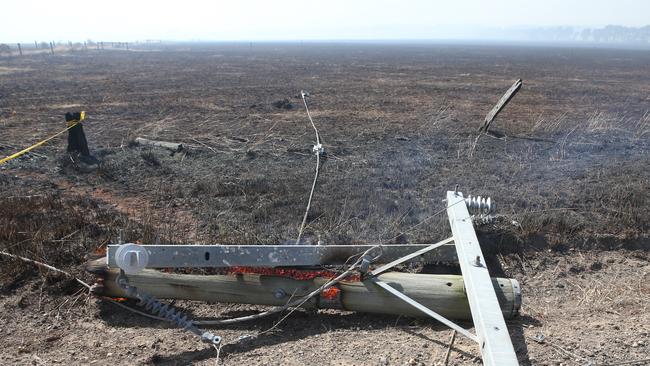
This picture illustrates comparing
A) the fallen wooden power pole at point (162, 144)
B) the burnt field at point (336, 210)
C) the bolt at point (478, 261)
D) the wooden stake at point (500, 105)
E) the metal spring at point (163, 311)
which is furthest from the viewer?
the wooden stake at point (500, 105)

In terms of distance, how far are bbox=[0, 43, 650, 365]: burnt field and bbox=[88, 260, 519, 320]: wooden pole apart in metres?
0.19

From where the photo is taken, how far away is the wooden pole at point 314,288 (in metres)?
3.78

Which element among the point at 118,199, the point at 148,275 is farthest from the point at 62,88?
the point at 148,275

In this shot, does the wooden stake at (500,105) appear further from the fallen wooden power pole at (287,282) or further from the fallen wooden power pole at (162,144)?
the fallen wooden power pole at (287,282)

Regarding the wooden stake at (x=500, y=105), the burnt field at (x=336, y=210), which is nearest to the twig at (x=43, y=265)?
the burnt field at (x=336, y=210)

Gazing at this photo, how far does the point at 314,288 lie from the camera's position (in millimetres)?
3916

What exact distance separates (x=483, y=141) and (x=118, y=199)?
8337 millimetres

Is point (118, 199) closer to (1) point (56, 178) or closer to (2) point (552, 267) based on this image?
(1) point (56, 178)

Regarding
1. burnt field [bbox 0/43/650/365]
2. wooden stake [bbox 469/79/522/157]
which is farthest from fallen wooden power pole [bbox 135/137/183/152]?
wooden stake [bbox 469/79/522/157]

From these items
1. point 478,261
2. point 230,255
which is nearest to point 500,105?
point 478,261

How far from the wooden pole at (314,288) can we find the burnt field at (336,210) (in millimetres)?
191

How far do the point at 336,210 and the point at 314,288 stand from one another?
2.49m

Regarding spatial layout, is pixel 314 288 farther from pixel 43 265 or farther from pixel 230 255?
pixel 43 265

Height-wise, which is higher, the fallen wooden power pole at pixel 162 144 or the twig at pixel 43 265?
the fallen wooden power pole at pixel 162 144
